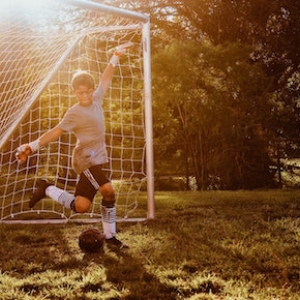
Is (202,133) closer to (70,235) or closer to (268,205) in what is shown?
(268,205)

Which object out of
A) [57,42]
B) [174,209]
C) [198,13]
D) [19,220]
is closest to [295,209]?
[174,209]

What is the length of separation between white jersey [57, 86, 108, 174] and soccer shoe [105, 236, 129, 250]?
723 millimetres

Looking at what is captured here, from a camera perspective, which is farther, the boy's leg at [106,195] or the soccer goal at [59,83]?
the soccer goal at [59,83]

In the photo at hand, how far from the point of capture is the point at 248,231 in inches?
196

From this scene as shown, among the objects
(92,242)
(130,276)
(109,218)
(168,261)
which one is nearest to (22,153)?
(92,242)

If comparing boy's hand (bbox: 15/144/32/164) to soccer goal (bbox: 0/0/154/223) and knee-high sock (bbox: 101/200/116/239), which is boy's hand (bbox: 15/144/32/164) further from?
soccer goal (bbox: 0/0/154/223)

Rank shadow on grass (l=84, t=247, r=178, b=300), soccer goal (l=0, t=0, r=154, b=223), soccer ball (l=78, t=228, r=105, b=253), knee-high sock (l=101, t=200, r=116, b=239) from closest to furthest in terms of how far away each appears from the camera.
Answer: shadow on grass (l=84, t=247, r=178, b=300) → soccer ball (l=78, t=228, r=105, b=253) → knee-high sock (l=101, t=200, r=116, b=239) → soccer goal (l=0, t=0, r=154, b=223)

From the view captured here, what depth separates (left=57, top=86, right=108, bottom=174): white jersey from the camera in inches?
182

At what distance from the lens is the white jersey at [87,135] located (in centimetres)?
462

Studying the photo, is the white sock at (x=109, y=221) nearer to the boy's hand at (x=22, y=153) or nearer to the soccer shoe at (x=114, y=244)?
the soccer shoe at (x=114, y=244)

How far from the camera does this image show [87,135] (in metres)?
4.68

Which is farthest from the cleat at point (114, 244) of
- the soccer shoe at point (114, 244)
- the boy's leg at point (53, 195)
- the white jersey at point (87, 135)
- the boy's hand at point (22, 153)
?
the boy's hand at point (22, 153)

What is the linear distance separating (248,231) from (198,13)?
7752 millimetres

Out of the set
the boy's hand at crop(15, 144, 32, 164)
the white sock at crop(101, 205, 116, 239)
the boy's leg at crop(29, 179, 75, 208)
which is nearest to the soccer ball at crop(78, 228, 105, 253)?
the white sock at crop(101, 205, 116, 239)
